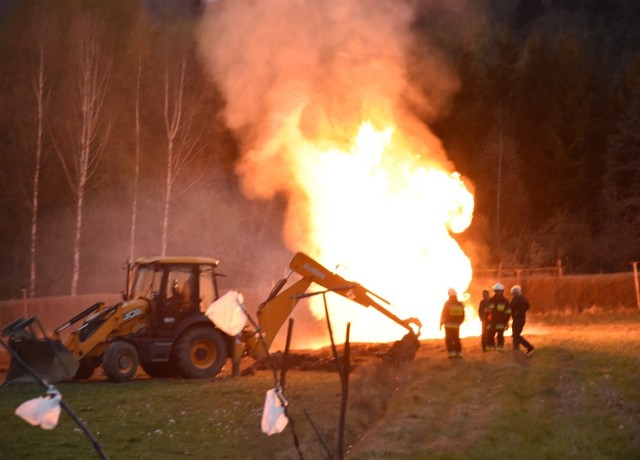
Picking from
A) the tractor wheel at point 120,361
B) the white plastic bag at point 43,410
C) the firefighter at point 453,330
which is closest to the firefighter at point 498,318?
the firefighter at point 453,330

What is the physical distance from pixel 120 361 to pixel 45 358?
1673mm

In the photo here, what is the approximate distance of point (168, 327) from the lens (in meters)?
21.4

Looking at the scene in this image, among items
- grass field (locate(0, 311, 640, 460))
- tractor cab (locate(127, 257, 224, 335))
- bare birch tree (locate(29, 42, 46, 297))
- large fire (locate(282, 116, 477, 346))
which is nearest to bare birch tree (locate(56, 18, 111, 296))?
bare birch tree (locate(29, 42, 46, 297))

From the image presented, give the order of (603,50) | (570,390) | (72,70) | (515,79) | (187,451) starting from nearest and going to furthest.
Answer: (187,451), (570,390), (72,70), (515,79), (603,50)

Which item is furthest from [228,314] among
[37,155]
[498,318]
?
[37,155]

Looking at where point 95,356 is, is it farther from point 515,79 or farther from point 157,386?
point 515,79

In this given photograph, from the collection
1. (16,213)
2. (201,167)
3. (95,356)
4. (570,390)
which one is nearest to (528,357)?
(570,390)

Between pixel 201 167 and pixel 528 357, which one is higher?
pixel 201 167

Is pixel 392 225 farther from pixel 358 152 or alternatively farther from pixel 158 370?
pixel 158 370

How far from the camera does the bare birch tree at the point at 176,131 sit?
41906mm

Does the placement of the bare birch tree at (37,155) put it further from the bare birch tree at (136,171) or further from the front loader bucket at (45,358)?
the front loader bucket at (45,358)

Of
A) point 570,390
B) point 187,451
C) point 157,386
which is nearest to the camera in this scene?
point 187,451

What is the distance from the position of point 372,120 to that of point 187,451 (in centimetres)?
1545

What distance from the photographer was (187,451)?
15023mm
